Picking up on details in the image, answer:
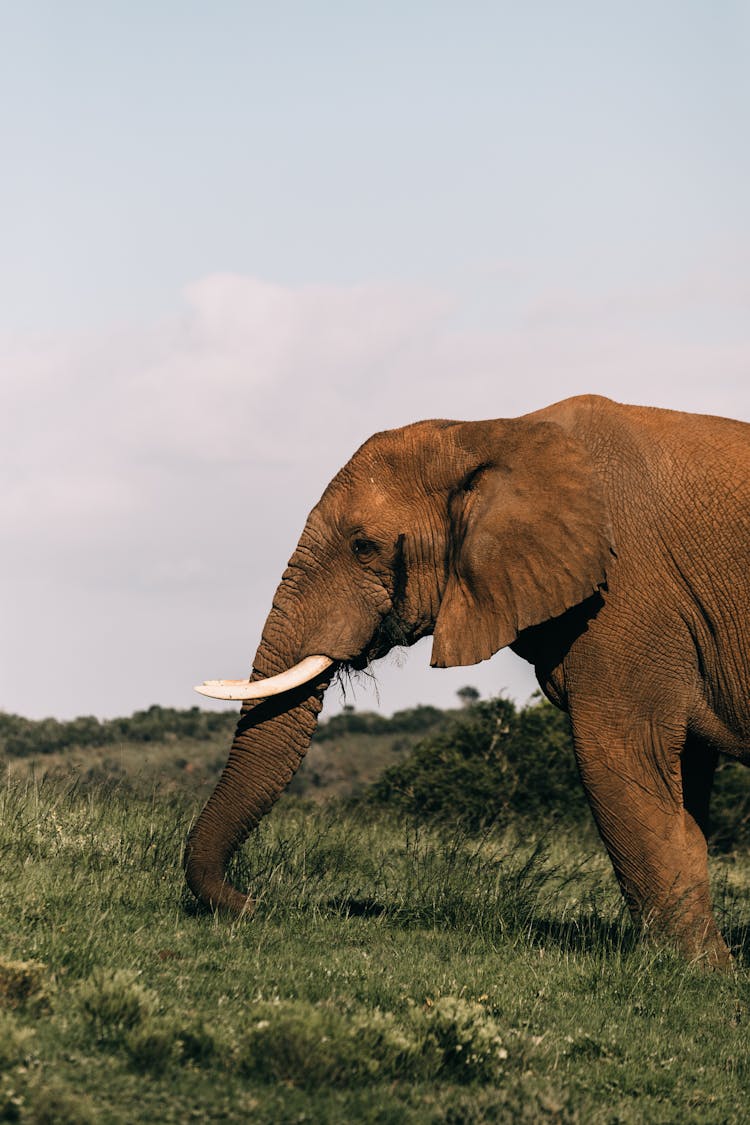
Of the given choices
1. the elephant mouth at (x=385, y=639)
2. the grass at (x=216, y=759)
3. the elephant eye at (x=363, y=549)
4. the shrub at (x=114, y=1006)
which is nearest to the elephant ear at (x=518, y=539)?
the elephant mouth at (x=385, y=639)

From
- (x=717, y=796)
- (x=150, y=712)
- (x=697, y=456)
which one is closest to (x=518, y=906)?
(x=697, y=456)

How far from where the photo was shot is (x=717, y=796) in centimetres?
2019

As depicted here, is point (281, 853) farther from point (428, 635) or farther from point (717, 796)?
point (717, 796)

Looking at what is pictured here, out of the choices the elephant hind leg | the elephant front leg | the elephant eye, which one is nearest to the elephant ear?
the elephant eye

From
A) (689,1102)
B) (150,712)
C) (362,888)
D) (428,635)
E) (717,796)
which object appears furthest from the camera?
(150,712)

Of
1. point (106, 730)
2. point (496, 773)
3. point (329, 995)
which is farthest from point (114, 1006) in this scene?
point (106, 730)

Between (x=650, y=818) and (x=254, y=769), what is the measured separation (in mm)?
2644

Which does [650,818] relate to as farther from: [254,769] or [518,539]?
[254,769]

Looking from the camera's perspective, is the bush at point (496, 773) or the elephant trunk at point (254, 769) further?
the bush at point (496, 773)

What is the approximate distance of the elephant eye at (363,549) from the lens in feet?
31.3

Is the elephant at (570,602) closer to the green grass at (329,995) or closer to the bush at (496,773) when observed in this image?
the green grass at (329,995)

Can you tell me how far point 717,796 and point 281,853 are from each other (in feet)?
37.1

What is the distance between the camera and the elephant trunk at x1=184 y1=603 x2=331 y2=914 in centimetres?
904

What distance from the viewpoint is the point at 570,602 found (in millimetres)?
8844
